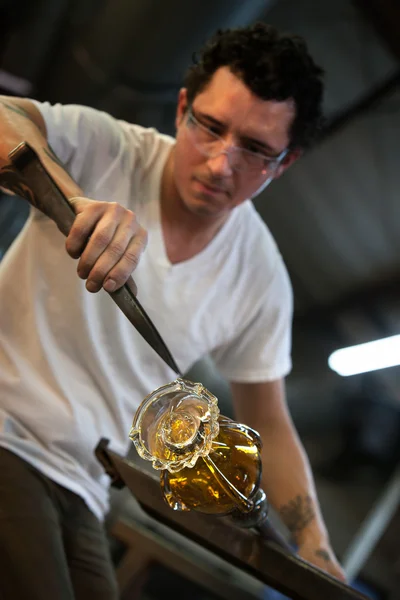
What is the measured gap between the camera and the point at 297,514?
103cm

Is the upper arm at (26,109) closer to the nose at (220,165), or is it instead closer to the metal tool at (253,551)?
the nose at (220,165)

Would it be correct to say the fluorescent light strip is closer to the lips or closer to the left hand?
the left hand

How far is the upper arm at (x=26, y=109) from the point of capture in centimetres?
72

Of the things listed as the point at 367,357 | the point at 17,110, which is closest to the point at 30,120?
the point at 17,110

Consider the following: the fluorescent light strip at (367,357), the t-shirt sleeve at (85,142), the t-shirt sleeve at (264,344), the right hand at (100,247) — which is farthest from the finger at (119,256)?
the fluorescent light strip at (367,357)

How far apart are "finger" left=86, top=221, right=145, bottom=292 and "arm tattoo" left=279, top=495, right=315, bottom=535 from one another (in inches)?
27.1

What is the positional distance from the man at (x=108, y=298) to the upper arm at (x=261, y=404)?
0.25 ft

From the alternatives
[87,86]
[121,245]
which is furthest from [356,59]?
[121,245]

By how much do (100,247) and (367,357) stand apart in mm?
2409

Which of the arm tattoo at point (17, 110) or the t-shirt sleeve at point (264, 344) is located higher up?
the arm tattoo at point (17, 110)

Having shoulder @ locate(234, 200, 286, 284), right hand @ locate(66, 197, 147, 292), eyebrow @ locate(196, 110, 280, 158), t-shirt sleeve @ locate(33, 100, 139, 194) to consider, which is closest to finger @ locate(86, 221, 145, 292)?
right hand @ locate(66, 197, 147, 292)

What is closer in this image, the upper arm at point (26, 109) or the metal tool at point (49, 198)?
the metal tool at point (49, 198)

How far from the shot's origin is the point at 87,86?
7.28 feet

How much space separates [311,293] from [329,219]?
0.48 metres
